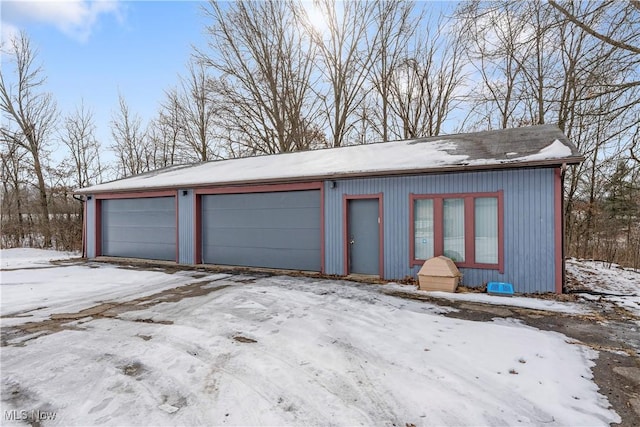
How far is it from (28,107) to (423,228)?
20.7m

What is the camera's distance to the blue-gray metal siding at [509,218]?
592 cm

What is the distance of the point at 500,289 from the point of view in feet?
19.7

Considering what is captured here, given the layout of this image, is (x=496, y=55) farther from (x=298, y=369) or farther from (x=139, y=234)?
(x=139, y=234)

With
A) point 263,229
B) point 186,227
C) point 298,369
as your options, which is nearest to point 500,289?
point 298,369

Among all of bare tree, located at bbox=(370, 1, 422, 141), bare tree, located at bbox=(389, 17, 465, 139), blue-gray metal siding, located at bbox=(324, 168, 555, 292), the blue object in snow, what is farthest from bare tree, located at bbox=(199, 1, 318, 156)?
the blue object in snow

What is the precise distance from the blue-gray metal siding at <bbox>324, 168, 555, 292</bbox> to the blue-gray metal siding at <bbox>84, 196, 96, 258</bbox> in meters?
9.38

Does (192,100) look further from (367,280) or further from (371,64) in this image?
(367,280)

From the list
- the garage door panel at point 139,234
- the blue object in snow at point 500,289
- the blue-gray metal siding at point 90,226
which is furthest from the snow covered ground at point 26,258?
the blue object in snow at point 500,289

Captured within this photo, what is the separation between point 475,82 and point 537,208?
11.5 metres

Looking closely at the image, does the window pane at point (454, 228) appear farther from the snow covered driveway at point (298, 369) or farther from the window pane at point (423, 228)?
the snow covered driveway at point (298, 369)

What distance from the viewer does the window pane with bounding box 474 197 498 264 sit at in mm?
6309

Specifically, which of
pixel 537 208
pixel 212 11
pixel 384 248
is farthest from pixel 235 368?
pixel 212 11

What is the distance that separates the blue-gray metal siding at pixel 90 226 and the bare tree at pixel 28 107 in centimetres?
686

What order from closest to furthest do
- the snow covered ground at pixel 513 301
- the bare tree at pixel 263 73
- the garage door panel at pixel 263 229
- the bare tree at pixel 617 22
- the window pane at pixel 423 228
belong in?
the snow covered ground at pixel 513 301
the bare tree at pixel 617 22
the window pane at pixel 423 228
the garage door panel at pixel 263 229
the bare tree at pixel 263 73
